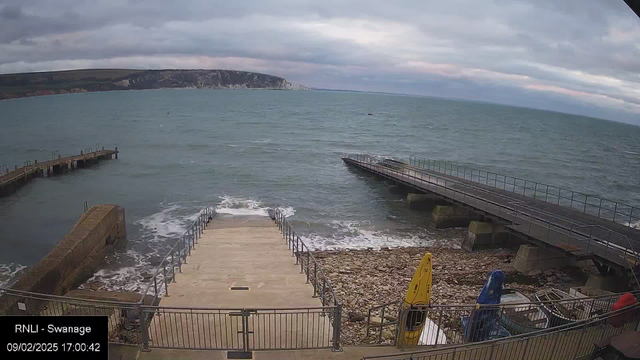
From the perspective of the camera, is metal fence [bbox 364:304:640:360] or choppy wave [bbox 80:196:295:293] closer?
→ metal fence [bbox 364:304:640:360]

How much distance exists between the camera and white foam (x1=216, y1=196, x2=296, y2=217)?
2942cm

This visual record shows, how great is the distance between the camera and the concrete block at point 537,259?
1861 cm

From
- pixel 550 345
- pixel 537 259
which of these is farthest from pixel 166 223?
pixel 550 345

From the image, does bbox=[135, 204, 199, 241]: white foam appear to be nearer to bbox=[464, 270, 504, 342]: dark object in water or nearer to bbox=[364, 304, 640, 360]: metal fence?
bbox=[464, 270, 504, 342]: dark object in water

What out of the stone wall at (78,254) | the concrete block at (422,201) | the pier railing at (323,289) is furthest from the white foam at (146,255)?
the concrete block at (422,201)

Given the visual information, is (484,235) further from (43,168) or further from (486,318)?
(43,168)

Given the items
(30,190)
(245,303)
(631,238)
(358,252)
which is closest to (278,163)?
(30,190)

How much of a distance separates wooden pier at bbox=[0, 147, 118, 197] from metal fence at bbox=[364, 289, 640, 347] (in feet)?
111

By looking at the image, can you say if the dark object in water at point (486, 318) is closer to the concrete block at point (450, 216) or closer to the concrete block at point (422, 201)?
the concrete block at point (450, 216)

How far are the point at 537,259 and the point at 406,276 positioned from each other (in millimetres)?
6271

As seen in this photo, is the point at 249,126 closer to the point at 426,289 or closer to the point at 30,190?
the point at 30,190

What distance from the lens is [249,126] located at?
307ft

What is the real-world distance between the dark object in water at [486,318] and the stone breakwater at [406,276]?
373cm

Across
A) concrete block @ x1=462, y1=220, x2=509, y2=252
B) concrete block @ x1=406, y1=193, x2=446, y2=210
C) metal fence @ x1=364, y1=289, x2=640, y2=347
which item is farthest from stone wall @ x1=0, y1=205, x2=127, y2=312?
concrete block @ x1=406, y1=193, x2=446, y2=210
